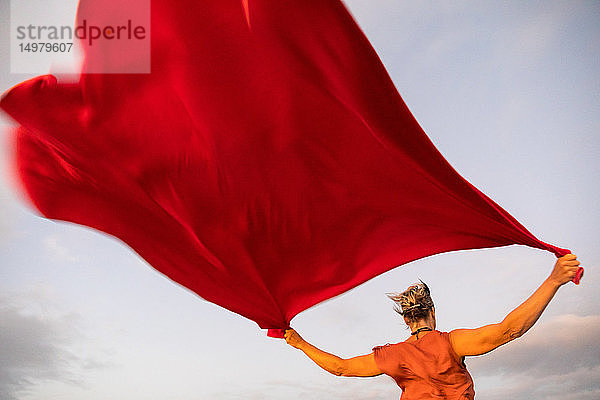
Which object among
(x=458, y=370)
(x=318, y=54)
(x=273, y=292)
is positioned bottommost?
(x=458, y=370)

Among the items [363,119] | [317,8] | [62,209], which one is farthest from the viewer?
[62,209]

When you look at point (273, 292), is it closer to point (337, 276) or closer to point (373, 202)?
point (337, 276)

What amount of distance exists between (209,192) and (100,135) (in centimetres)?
88

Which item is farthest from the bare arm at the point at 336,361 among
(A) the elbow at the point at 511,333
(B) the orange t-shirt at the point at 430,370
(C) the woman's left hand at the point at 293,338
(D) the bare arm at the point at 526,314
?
(A) the elbow at the point at 511,333

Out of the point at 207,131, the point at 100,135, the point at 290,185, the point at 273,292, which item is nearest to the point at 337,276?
the point at 273,292

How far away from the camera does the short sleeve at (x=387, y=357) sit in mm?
3959

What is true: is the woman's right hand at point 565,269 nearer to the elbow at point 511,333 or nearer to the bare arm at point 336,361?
the elbow at point 511,333

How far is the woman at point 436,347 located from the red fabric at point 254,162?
1.29 ft

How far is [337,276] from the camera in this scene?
4.88m

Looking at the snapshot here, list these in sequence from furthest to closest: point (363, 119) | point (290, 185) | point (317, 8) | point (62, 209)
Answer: point (62, 209), point (290, 185), point (363, 119), point (317, 8)

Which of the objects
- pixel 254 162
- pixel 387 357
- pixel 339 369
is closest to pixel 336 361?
pixel 339 369

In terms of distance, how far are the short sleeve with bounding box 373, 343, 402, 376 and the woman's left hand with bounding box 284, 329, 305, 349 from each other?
2.38 ft

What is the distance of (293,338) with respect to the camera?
4.66 meters

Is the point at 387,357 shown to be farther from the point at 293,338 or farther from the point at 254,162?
the point at 254,162
